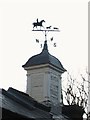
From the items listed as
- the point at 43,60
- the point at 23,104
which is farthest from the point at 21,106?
the point at 43,60

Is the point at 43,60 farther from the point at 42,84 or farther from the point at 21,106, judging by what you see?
the point at 21,106

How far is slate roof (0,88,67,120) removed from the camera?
38.7 ft

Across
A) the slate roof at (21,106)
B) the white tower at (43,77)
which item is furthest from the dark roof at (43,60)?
the slate roof at (21,106)

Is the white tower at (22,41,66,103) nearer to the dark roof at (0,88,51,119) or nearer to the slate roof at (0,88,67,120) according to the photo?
the slate roof at (0,88,67,120)

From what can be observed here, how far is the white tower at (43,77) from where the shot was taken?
1684cm

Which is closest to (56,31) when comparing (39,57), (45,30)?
(45,30)

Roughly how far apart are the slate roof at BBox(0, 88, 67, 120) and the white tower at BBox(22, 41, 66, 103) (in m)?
1.81

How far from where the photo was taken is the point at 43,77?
1697cm

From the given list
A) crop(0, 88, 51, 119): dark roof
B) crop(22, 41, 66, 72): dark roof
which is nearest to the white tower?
crop(22, 41, 66, 72): dark roof

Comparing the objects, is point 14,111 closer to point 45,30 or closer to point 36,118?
point 36,118

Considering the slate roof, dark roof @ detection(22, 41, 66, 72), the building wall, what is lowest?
the slate roof

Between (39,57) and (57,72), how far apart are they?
0.99 meters

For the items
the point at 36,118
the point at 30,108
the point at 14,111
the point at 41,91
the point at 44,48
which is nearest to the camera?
the point at 14,111

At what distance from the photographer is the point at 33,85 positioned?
16969 mm
